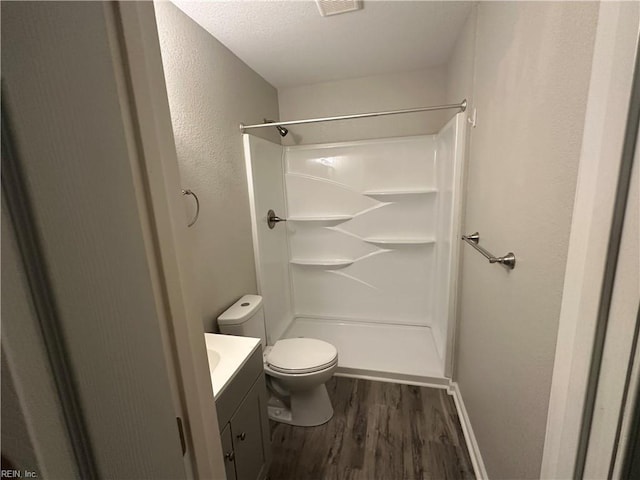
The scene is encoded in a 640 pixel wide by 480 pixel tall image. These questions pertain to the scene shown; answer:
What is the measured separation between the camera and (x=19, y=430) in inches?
11.8

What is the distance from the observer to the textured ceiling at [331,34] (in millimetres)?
1443

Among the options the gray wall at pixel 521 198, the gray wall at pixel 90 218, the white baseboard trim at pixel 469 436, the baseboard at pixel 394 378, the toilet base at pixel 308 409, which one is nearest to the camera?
the gray wall at pixel 90 218

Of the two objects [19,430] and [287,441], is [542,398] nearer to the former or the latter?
[19,430]

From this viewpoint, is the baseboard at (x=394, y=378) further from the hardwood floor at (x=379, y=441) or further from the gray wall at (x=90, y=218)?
the gray wall at (x=90, y=218)

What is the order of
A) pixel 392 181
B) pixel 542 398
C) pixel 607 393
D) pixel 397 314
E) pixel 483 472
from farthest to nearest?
1. pixel 397 314
2. pixel 392 181
3. pixel 483 472
4. pixel 542 398
5. pixel 607 393

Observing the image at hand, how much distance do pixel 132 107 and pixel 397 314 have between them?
8.91ft

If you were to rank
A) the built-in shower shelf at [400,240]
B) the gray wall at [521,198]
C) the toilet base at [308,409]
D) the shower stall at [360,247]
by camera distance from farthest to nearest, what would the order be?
the built-in shower shelf at [400,240] < the shower stall at [360,247] < the toilet base at [308,409] < the gray wall at [521,198]

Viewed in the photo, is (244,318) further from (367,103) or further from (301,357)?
(367,103)

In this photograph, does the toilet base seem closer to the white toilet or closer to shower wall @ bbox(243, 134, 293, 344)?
the white toilet

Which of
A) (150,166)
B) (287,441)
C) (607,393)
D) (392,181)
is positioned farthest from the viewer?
(392,181)

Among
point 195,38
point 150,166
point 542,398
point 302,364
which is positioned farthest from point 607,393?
point 195,38

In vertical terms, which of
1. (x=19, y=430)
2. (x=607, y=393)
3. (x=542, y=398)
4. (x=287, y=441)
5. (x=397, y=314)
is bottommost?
(x=287, y=441)

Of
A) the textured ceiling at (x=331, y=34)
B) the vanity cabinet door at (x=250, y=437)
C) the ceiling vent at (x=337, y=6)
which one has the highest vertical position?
the textured ceiling at (x=331, y=34)

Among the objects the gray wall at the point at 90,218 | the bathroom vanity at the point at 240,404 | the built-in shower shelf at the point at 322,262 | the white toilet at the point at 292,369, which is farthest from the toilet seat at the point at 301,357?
the gray wall at the point at 90,218
